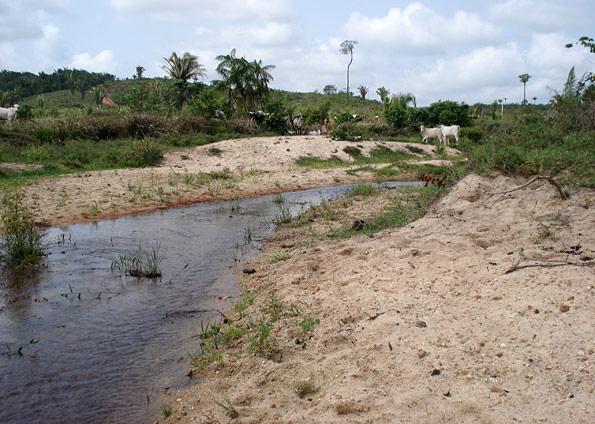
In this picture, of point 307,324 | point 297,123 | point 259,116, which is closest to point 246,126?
point 259,116

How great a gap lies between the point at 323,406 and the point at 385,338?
3.40 feet

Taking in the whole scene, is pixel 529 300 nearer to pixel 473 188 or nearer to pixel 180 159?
pixel 473 188

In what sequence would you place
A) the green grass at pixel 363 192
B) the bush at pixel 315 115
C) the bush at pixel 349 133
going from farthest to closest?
the bush at pixel 315 115, the bush at pixel 349 133, the green grass at pixel 363 192

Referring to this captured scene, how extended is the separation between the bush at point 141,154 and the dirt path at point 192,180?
514mm

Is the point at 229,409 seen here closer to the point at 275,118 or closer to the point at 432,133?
the point at 432,133

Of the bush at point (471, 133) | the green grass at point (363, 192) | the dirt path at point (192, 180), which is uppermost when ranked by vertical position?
the bush at point (471, 133)

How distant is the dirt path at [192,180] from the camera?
13.6m

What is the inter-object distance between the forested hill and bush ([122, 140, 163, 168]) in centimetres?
5263

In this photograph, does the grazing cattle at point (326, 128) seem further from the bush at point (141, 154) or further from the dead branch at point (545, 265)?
the dead branch at point (545, 265)

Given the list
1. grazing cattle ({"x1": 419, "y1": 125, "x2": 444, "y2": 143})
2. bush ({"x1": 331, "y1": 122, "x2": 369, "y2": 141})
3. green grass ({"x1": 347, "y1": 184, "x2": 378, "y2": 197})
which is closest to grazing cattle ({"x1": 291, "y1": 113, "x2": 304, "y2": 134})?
bush ({"x1": 331, "y1": 122, "x2": 369, "y2": 141})

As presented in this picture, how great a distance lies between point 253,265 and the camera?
873cm

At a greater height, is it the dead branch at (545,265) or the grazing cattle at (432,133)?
the grazing cattle at (432,133)

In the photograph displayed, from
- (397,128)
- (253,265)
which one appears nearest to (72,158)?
(253,265)

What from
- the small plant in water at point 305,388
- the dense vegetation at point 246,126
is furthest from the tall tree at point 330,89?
the small plant in water at point 305,388
